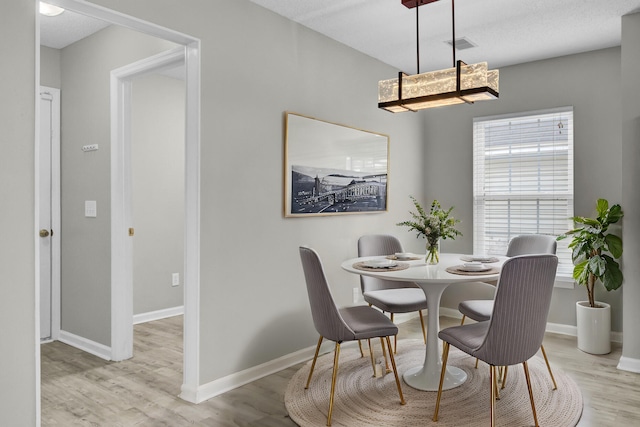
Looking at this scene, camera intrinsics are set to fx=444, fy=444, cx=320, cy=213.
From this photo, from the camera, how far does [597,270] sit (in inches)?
135

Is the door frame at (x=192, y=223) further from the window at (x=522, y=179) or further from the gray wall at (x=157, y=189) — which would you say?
the window at (x=522, y=179)

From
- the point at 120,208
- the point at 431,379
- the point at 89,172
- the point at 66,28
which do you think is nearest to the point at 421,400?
the point at 431,379

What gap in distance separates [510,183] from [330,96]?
6.89 feet

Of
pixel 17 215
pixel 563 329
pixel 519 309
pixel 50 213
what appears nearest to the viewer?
pixel 17 215

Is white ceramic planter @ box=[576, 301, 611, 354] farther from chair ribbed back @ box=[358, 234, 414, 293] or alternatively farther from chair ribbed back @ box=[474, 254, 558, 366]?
chair ribbed back @ box=[474, 254, 558, 366]

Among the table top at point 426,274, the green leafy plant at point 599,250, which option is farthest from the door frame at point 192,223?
the green leafy plant at point 599,250

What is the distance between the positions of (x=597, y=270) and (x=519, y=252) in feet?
1.90

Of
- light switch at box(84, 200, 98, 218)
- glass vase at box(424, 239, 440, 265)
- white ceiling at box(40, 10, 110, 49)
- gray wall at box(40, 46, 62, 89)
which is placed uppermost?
white ceiling at box(40, 10, 110, 49)

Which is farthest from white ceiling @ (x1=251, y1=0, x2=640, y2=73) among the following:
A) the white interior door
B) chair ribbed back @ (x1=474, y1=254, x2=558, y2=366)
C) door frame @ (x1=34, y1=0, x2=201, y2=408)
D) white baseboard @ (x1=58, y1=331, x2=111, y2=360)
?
white baseboard @ (x1=58, y1=331, x2=111, y2=360)

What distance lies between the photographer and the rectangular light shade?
8.41ft

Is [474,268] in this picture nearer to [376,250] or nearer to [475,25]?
[376,250]

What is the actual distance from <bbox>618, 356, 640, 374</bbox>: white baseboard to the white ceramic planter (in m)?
0.27

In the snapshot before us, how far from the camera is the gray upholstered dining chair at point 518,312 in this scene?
2.10 metres

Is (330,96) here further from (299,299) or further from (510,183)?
(510,183)
